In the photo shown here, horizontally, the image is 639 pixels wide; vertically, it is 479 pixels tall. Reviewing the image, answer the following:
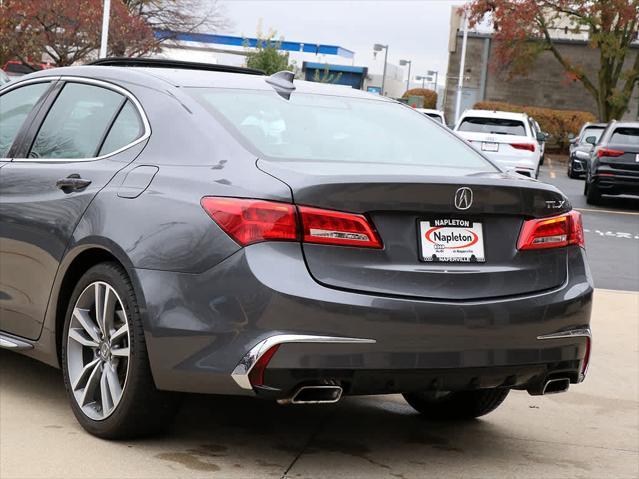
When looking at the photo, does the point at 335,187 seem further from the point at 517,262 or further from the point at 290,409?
the point at 290,409

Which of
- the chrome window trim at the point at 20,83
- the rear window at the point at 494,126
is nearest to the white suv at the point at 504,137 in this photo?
the rear window at the point at 494,126

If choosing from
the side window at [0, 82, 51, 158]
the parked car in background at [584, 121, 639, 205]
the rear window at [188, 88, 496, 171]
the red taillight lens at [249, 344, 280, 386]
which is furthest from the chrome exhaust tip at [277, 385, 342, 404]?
the parked car in background at [584, 121, 639, 205]

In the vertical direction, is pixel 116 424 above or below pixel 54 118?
below

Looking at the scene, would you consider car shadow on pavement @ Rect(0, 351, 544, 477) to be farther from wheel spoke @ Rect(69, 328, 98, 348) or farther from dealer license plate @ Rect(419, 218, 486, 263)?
dealer license plate @ Rect(419, 218, 486, 263)

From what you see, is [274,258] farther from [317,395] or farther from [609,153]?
[609,153]

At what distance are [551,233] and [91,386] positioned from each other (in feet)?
6.30

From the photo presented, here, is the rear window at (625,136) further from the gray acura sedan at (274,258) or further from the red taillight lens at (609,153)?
→ the gray acura sedan at (274,258)

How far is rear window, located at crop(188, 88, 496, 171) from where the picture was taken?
488cm

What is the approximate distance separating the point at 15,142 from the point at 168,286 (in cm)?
172

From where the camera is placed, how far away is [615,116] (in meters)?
47.8

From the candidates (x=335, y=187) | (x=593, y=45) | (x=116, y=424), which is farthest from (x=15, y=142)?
(x=593, y=45)

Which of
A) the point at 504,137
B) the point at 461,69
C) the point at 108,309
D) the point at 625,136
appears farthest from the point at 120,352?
the point at 461,69

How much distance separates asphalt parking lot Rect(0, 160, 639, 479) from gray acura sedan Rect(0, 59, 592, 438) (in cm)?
21

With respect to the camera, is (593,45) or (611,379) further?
(593,45)
